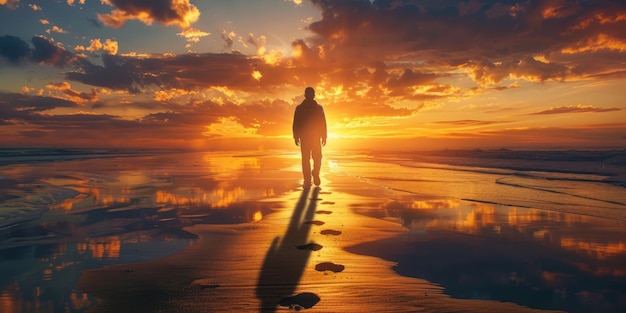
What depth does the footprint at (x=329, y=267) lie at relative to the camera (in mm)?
4613

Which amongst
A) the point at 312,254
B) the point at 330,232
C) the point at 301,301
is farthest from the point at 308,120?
the point at 301,301

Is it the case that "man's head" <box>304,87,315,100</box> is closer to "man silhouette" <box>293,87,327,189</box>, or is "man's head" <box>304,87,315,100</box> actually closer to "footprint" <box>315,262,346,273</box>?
"man silhouette" <box>293,87,327,189</box>

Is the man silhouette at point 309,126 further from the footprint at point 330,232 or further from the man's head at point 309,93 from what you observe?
the footprint at point 330,232

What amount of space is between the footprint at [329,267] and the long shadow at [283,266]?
175 millimetres

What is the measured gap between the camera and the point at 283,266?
4.73m

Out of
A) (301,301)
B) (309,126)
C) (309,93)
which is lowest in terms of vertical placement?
(301,301)

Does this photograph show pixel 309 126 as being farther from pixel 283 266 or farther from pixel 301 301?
pixel 301 301

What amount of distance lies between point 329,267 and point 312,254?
560 mm

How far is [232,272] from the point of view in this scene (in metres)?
4.56

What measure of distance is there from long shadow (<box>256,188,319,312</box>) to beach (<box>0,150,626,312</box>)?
0.02 m

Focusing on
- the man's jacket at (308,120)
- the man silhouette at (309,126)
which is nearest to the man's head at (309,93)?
the man silhouette at (309,126)

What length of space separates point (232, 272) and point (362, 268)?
1.41 metres

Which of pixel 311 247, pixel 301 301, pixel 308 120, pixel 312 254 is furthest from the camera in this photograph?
pixel 308 120

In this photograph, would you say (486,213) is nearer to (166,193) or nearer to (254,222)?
(254,222)
